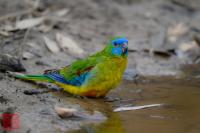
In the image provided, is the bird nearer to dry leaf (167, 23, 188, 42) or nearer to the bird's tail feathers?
the bird's tail feathers

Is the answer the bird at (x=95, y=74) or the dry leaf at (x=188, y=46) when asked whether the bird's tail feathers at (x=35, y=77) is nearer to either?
the bird at (x=95, y=74)

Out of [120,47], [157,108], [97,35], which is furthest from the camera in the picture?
[97,35]

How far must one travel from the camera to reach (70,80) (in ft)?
21.8

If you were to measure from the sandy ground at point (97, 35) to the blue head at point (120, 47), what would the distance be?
0.59 metres

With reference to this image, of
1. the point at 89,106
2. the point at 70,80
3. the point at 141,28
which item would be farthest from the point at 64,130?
the point at 141,28

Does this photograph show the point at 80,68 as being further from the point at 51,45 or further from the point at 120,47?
the point at 51,45

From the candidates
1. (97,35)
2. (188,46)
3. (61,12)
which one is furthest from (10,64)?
(188,46)

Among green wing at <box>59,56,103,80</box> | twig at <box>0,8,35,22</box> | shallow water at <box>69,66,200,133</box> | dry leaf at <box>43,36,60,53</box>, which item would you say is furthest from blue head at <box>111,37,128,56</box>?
twig at <box>0,8,35,22</box>

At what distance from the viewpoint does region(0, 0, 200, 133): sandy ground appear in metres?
6.44

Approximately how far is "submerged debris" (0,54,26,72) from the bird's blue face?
1.26m

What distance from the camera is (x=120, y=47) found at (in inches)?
262

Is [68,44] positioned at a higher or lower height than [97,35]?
higher

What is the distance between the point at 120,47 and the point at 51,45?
2.22 metres

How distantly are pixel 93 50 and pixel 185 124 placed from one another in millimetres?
3626
